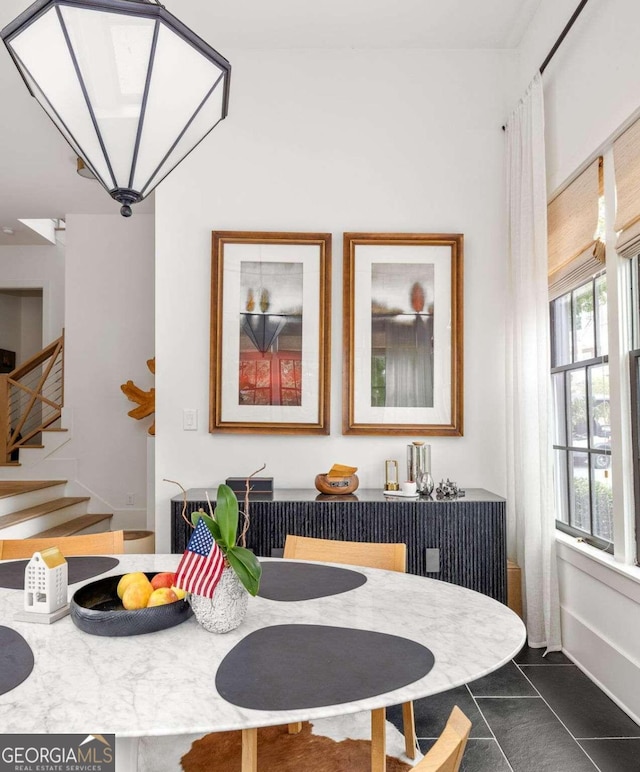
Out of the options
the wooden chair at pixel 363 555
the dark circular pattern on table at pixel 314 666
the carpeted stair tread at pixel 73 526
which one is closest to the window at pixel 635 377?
the wooden chair at pixel 363 555

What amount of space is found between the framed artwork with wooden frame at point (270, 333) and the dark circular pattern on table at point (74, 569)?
57.6 inches

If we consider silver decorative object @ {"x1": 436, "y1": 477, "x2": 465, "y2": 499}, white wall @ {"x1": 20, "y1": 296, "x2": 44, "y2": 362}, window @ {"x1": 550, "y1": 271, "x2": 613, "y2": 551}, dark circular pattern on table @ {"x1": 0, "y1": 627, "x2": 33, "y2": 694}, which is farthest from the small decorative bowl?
white wall @ {"x1": 20, "y1": 296, "x2": 44, "y2": 362}

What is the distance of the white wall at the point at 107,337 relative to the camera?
5.86 meters

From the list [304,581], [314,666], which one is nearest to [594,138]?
[304,581]

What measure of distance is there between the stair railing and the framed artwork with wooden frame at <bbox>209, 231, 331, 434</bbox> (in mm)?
3402

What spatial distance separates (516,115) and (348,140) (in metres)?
0.94

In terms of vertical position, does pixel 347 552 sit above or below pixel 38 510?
above

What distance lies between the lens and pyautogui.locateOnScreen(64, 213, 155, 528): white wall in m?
5.86

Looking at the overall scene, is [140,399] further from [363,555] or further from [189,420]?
[363,555]

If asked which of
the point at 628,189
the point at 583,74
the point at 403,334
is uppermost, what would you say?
the point at 583,74

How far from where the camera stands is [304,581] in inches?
69.4

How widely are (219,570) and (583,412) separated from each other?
2.24 meters

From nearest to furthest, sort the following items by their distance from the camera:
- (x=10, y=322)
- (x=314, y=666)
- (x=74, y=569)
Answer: (x=314, y=666)
(x=74, y=569)
(x=10, y=322)

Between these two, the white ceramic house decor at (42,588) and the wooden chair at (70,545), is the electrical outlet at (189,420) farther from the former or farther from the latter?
the white ceramic house decor at (42,588)
